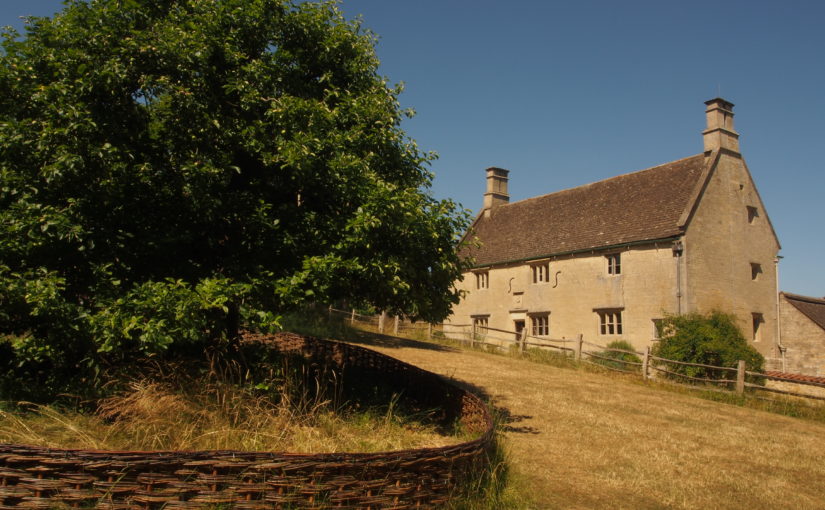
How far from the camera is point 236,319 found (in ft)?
30.7

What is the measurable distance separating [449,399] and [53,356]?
239 inches

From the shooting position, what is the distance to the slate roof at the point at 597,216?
1029 inches

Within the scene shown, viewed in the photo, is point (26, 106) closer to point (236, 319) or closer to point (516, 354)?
point (236, 319)

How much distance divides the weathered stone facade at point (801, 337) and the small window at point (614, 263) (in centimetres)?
925

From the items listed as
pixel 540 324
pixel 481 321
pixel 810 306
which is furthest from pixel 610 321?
pixel 810 306

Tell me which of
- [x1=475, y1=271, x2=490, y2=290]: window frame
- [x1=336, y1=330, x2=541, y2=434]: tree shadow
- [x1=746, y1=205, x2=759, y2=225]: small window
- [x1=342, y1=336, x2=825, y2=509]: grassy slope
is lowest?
[x1=342, y1=336, x2=825, y2=509]: grassy slope

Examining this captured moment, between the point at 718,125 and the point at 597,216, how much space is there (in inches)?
269

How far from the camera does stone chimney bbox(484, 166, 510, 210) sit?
126 feet

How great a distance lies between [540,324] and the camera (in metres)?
30.3

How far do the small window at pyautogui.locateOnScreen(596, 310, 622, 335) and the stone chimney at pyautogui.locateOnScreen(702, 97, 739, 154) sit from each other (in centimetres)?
892

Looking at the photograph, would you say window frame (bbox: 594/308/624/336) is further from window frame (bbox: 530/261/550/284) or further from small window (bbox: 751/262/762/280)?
small window (bbox: 751/262/762/280)

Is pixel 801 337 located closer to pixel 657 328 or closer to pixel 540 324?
pixel 657 328

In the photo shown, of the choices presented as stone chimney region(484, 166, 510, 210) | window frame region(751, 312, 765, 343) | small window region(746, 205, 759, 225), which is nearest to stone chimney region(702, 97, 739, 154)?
small window region(746, 205, 759, 225)

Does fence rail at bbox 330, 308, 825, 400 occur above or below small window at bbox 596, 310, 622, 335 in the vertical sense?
below
